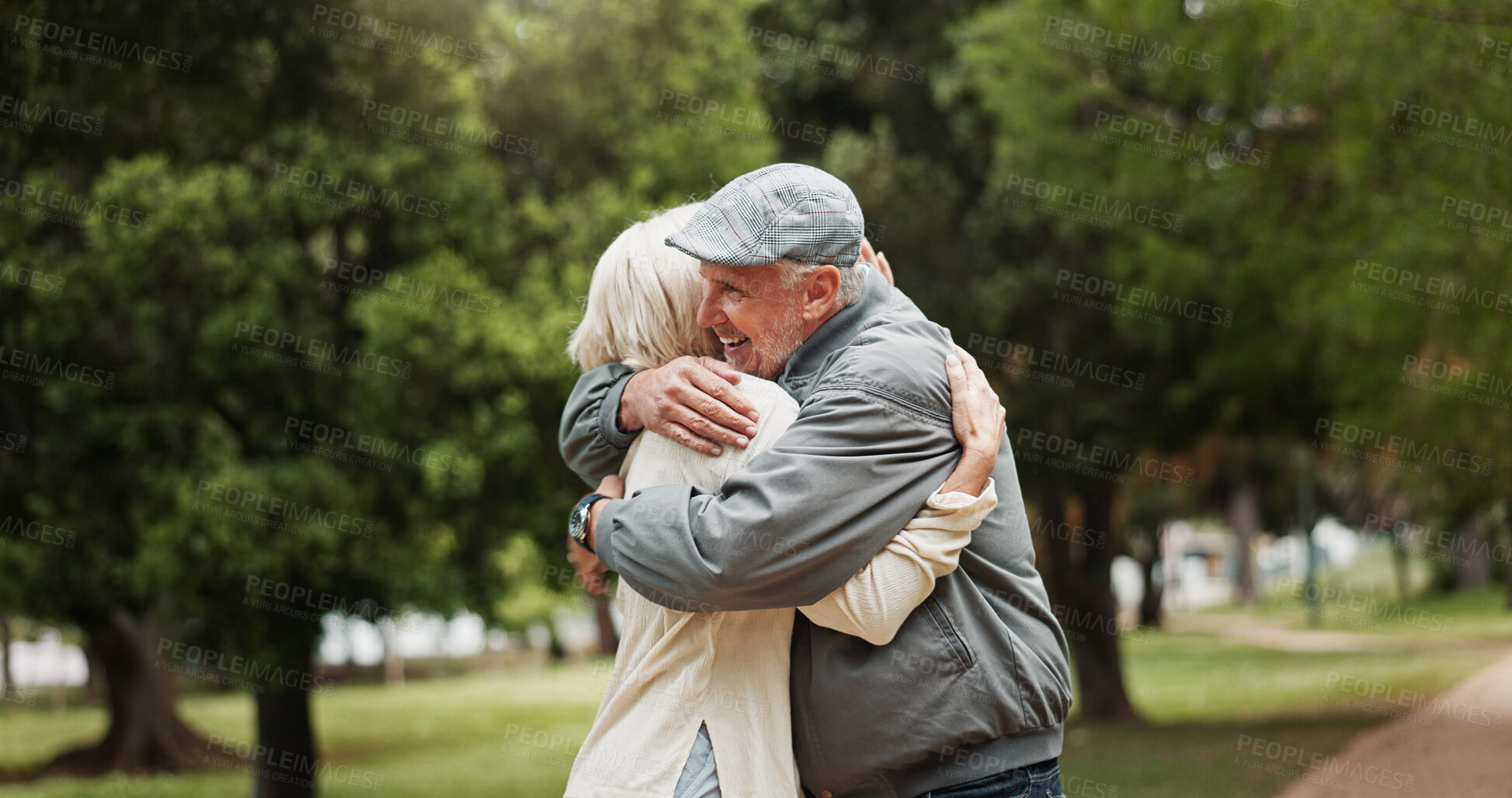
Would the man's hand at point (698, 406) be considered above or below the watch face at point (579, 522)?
above

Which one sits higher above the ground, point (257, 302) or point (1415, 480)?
point (257, 302)

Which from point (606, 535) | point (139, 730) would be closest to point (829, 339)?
point (606, 535)

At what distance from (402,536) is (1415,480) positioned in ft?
39.3

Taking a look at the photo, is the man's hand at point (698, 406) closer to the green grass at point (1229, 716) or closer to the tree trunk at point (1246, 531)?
the green grass at point (1229, 716)

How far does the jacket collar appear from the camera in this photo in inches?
95.1

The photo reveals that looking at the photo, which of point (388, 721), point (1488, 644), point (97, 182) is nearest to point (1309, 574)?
point (1488, 644)

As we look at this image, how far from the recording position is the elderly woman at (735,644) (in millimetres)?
2182

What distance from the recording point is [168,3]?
622 centimetres

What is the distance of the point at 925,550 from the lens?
2.18m

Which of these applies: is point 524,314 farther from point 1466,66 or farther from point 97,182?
point 1466,66

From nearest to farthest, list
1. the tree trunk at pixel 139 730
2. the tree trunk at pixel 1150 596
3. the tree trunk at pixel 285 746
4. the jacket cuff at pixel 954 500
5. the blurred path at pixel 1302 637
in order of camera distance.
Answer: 1. the jacket cuff at pixel 954 500
2. the tree trunk at pixel 285 746
3. the tree trunk at pixel 139 730
4. the blurred path at pixel 1302 637
5. the tree trunk at pixel 1150 596

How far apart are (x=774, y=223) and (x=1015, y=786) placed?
1.12m

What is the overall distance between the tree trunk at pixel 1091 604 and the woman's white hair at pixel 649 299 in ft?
41.5

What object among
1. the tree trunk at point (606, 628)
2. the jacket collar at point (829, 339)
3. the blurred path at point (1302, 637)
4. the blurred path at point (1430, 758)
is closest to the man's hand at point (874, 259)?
the jacket collar at point (829, 339)
